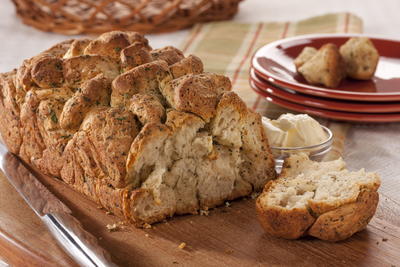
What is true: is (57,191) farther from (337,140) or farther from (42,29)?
(42,29)

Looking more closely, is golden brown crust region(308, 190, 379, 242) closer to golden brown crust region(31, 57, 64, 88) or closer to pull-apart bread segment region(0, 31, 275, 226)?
pull-apart bread segment region(0, 31, 275, 226)

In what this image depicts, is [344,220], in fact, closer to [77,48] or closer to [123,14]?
[77,48]

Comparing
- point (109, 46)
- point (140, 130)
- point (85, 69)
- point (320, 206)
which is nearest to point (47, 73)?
point (85, 69)

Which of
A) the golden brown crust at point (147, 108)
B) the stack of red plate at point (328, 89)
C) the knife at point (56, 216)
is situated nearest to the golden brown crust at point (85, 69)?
the golden brown crust at point (147, 108)

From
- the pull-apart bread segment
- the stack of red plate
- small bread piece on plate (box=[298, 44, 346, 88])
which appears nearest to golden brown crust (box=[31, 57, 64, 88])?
the pull-apart bread segment

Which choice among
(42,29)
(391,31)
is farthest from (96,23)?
(391,31)

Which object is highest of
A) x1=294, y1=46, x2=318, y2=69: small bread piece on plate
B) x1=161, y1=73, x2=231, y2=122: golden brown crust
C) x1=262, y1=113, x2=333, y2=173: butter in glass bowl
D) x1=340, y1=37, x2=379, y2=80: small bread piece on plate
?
x1=161, y1=73, x2=231, y2=122: golden brown crust
